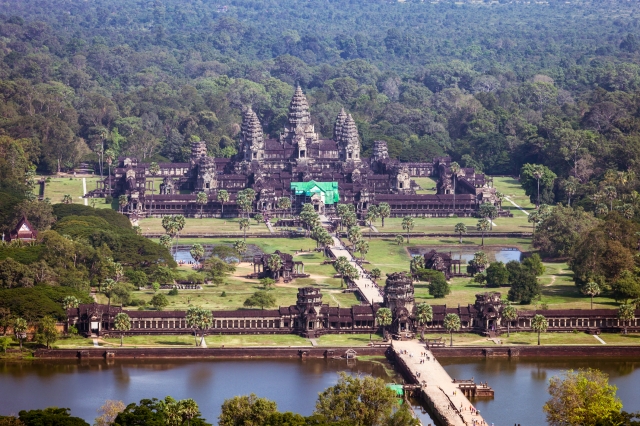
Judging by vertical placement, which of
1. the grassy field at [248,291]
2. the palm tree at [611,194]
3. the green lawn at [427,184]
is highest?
the green lawn at [427,184]

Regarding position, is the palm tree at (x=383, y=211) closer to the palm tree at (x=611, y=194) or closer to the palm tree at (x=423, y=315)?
the palm tree at (x=611, y=194)

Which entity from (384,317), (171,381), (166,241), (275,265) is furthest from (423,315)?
(166,241)

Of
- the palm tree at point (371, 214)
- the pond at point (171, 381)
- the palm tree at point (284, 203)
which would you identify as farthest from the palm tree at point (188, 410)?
the palm tree at point (284, 203)

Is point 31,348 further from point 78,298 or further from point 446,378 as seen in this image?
point 446,378

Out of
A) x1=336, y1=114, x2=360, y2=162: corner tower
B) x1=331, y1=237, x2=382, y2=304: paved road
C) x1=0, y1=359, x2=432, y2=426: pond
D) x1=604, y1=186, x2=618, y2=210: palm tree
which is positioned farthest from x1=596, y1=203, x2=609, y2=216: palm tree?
x1=0, y1=359, x2=432, y2=426: pond

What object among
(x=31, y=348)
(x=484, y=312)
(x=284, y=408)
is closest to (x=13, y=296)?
(x=31, y=348)

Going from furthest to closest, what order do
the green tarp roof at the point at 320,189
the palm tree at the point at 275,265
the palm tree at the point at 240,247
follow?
the green tarp roof at the point at 320,189, the palm tree at the point at 240,247, the palm tree at the point at 275,265
